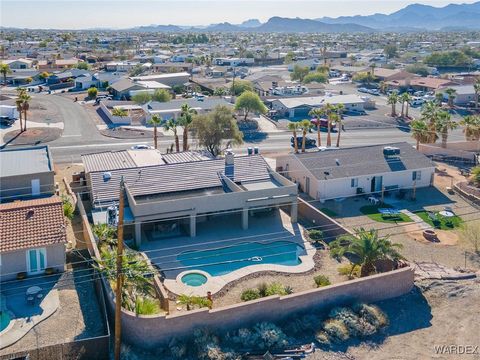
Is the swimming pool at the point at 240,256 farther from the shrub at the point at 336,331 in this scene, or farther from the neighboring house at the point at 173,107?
the neighboring house at the point at 173,107

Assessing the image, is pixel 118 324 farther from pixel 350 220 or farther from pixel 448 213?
pixel 448 213

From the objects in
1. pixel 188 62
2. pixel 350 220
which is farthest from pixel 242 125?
pixel 188 62

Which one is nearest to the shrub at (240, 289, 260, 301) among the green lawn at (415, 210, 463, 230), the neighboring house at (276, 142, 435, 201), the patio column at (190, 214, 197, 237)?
the patio column at (190, 214, 197, 237)

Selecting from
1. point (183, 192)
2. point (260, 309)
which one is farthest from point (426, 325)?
point (183, 192)

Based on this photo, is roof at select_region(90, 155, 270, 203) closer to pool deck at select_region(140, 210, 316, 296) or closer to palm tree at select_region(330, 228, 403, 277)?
pool deck at select_region(140, 210, 316, 296)

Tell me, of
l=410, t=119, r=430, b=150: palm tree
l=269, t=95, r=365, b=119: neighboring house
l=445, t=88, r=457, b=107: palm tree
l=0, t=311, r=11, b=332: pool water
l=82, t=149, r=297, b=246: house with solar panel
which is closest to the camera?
l=0, t=311, r=11, b=332: pool water

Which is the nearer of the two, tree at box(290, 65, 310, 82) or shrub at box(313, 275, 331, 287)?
shrub at box(313, 275, 331, 287)
